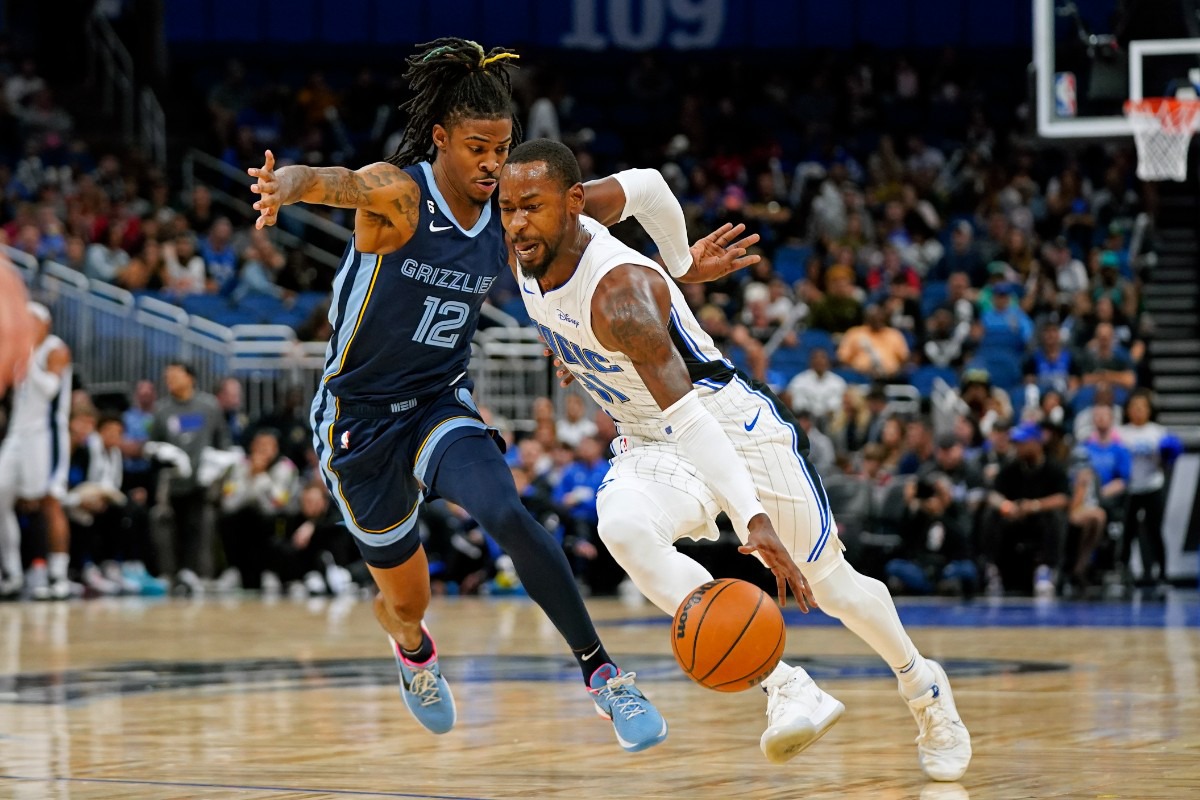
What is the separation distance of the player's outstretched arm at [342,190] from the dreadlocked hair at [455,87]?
260mm

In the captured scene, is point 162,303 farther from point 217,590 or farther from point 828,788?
point 828,788

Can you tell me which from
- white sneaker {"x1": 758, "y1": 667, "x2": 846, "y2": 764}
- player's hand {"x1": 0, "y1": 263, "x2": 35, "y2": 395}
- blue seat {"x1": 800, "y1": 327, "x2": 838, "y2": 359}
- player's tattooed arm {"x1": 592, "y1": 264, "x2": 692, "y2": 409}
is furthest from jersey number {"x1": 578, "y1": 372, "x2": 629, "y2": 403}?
blue seat {"x1": 800, "y1": 327, "x2": 838, "y2": 359}

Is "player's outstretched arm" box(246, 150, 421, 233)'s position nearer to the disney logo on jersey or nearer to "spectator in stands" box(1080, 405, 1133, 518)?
the disney logo on jersey

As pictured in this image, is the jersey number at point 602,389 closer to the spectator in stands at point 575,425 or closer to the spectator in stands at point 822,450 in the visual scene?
the spectator in stands at point 822,450

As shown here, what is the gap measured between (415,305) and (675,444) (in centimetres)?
96

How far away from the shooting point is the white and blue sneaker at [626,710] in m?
5.19

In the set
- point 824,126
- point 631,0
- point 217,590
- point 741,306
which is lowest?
point 217,590

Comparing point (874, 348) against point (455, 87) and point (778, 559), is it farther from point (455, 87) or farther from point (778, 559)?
point (778, 559)

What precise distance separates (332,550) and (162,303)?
3506 mm

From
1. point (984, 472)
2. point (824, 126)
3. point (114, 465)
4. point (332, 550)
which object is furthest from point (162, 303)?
point (824, 126)

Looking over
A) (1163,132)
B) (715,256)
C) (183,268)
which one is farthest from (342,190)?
(183,268)

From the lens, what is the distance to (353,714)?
6941 mm

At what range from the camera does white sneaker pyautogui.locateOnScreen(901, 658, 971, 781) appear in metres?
5.21

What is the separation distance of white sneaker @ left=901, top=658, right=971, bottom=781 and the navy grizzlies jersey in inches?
73.6
